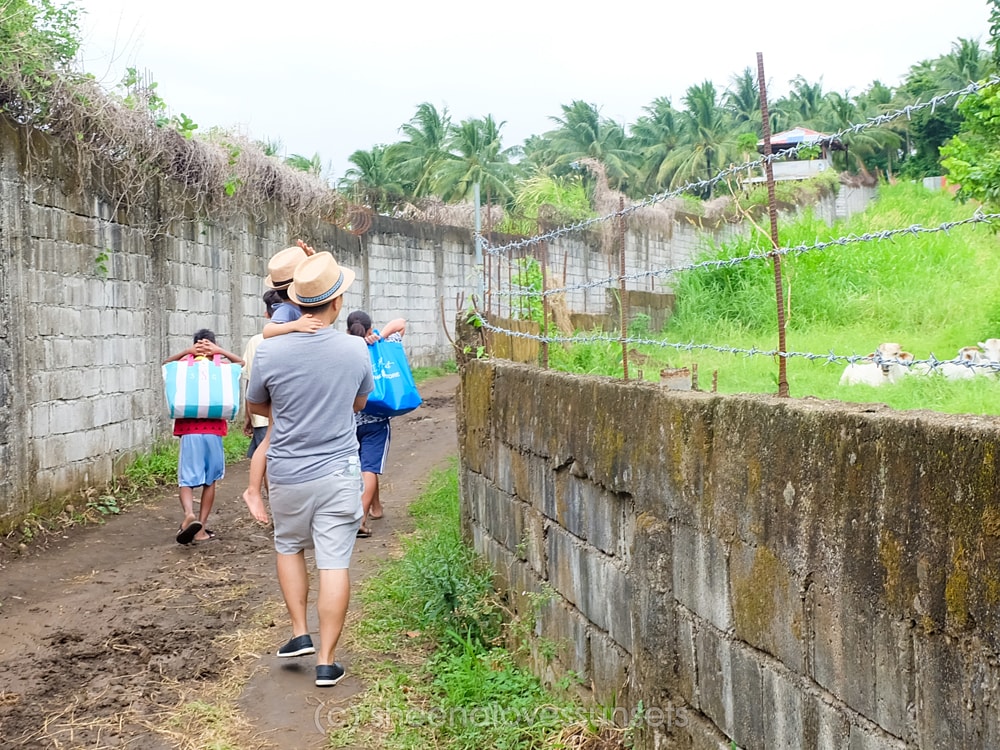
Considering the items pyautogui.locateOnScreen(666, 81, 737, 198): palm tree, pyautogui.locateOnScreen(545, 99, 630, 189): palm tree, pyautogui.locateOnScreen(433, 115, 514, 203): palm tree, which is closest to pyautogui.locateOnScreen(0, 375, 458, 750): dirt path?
pyautogui.locateOnScreen(433, 115, 514, 203): palm tree

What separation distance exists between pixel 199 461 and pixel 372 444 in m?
1.15

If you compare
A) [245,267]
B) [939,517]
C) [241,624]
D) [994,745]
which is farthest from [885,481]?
[245,267]

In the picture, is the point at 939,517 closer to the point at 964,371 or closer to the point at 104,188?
the point at 964,371

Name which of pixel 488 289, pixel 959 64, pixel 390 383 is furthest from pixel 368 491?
pixel 959 64

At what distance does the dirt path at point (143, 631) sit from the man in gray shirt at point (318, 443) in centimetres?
35

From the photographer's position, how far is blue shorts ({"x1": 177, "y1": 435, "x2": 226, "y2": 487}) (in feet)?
22.9

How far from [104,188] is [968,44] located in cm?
2144

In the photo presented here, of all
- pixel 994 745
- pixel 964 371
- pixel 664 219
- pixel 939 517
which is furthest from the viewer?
pixel 664 219

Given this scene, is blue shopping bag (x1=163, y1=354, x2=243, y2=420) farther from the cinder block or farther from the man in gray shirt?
the cinder block

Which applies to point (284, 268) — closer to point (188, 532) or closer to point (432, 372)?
point (188, 532)

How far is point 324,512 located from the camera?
14.8 ft

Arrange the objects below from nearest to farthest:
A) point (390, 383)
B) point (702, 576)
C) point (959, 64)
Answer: point (702, 576), point (390, 383), point (959, 64)

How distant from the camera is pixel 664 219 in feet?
60.6

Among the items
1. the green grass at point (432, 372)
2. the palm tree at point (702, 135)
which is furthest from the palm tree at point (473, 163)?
the green grass at point (432, 372)
